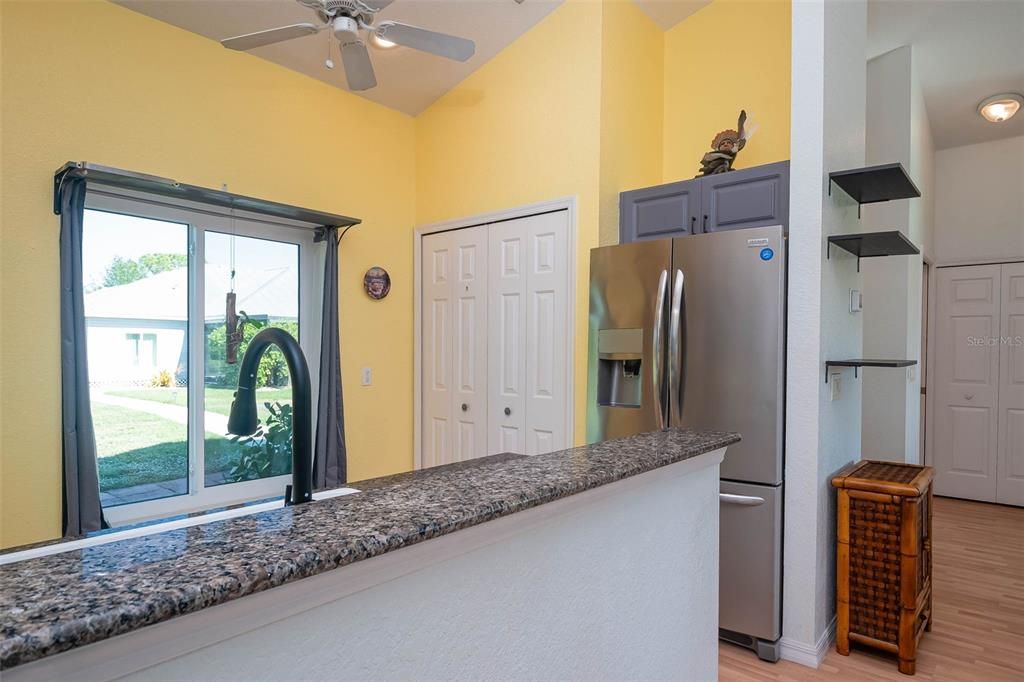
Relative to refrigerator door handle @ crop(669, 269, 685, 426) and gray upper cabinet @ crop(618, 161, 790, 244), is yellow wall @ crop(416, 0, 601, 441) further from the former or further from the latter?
refrigerator door handle @ crop(669, 269, 685, 426)

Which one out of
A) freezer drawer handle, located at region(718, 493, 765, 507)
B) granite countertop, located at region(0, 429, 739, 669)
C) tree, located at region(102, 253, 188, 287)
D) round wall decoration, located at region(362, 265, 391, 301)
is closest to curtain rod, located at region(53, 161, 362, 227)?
tree, located at region(102, 253, 188, 287)

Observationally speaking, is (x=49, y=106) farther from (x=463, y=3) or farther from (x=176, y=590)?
(x=176, y=590)

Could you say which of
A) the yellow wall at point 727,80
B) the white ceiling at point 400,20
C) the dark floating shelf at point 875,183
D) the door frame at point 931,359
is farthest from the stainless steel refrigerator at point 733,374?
the door frame at point 931,359

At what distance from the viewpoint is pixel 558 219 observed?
3219 millimetres

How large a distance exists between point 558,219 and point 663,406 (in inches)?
48.6

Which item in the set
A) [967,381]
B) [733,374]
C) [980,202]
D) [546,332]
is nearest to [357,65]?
[546,332]

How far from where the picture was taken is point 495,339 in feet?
11.5

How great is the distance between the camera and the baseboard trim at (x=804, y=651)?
2316 millimetres

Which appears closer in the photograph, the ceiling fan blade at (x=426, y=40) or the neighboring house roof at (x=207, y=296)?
the ceiling fan blade at (x=426, y=40)

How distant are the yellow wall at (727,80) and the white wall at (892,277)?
3.38ft

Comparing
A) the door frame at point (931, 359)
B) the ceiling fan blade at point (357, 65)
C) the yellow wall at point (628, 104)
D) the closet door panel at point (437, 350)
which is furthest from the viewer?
the door frame at point (931, 359)

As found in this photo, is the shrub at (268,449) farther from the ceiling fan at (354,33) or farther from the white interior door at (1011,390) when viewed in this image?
the white interior door at (1011,390)

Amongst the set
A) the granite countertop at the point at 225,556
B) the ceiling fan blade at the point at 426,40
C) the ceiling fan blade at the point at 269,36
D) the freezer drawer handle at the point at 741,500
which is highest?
the ceiling fan blade at the point at 426,40

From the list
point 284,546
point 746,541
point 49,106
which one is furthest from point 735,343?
point 49,106
